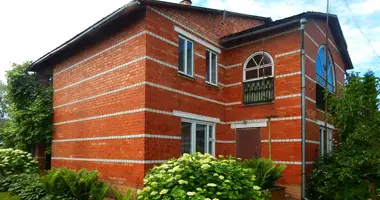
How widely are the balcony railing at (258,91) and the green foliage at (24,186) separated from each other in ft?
24.1

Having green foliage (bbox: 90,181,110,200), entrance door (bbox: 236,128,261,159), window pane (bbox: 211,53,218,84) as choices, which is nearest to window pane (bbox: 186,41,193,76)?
window pane (bbox: 211,53,218,84)

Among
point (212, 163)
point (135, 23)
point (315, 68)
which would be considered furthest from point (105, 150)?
point (315, 68)

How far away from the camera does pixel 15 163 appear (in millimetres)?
11844

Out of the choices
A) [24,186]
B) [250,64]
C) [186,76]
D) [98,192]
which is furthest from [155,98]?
[24,186]

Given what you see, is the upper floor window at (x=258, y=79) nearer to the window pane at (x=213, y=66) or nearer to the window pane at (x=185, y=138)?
the window pane at (x=213, y=66)

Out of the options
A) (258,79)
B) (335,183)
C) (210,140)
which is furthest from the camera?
(258,79)

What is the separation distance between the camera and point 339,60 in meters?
15.7

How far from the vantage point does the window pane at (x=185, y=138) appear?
9875 millimetres

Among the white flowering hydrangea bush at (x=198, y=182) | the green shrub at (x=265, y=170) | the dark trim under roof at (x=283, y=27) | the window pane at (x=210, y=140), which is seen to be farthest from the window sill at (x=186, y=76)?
the white flowering hydrangea bush at (x=198, y=182)

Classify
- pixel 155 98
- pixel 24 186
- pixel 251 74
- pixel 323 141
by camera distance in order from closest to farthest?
1. pixel 155 98
2. pixel 24 186
3. pixel 251 74
4. pixel 323 141

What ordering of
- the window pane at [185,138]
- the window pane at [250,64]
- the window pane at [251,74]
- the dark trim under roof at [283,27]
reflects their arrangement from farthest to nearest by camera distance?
the window pane at [250,64] → the window pane at [251,74] → the dark trim under roof at [283,27] → the window pane at [185,138]

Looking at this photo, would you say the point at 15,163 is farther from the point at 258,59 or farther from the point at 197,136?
the point at 258,59

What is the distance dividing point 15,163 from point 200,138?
715cm

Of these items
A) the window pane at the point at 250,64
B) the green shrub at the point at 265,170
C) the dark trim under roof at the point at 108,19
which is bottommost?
the green shrub at the point at 265,170
